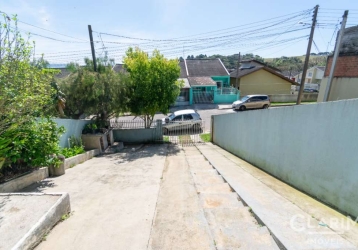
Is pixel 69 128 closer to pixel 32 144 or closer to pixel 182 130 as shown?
pixel 32 144

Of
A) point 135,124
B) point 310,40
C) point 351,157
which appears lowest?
point 135,124

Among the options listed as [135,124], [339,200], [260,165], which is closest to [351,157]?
[339,200]

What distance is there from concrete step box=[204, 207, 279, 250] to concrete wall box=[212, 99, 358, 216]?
1.43 m

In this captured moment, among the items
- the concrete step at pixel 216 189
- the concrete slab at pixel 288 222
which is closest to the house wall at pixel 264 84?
the concrete step at pixel 216 189

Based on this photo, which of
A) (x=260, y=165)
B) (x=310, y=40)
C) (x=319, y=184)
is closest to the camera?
(x=319, y=184)

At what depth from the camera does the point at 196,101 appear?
25.6 m

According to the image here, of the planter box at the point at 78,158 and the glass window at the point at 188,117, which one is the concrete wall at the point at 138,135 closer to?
the glass window at the point at 188,117

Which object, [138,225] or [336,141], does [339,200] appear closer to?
[336,141]

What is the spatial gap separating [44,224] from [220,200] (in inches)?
105

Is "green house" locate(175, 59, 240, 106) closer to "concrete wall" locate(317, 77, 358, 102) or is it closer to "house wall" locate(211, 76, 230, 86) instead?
"house wall" locate(211, 76, 230, 86)

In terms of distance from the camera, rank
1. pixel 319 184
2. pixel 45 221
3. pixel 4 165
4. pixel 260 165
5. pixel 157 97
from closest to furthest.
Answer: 1. pixel 45 221
2. pixel 319 184
3. pixel 4 165
4. pixel 260 165
5. pixel 157 97

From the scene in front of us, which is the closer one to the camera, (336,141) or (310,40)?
(336,141)

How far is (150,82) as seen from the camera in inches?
424

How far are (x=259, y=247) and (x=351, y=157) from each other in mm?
1886
